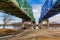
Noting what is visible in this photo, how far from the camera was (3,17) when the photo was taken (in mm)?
82562

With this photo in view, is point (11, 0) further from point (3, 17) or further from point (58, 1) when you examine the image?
point (3, 17)

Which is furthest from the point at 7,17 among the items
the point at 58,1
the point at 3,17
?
the point at 58,1

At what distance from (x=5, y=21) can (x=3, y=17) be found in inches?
168

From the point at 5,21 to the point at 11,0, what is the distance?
5625cm

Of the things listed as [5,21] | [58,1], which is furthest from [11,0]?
[5,21]

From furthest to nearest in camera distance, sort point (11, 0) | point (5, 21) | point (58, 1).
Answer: point (5, 21) → point (58, 1) → point (11, 0)

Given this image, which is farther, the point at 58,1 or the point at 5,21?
the point at 5,21

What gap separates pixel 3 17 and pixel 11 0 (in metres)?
60.1

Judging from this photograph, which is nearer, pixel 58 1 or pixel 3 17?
pixel 58 1

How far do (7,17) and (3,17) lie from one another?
184cm

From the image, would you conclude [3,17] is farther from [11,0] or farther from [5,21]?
[11,0]

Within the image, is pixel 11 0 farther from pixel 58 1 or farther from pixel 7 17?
pixel 7 17

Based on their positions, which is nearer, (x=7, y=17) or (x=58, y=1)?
(x=58, y=1)

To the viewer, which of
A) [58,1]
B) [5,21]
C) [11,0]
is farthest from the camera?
[5,21]
